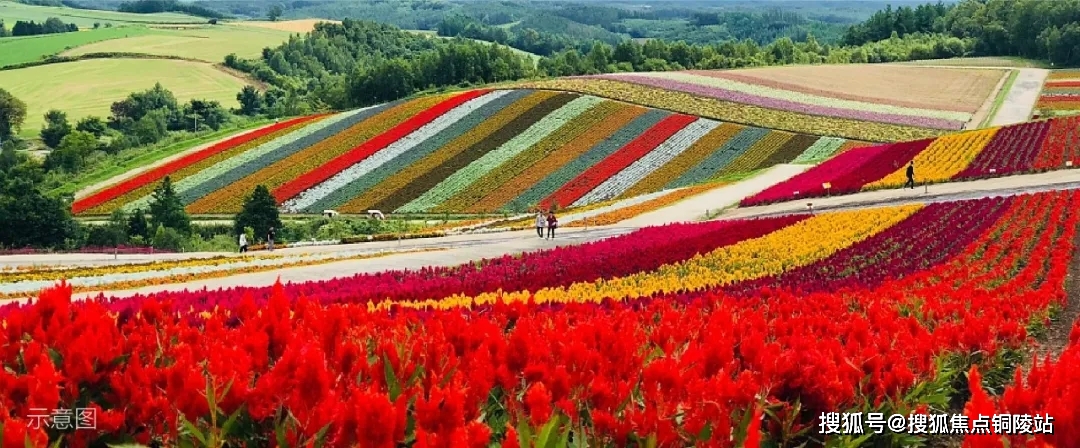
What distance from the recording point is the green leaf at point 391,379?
4.37m

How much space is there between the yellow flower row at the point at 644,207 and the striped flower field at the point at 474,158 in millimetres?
4187

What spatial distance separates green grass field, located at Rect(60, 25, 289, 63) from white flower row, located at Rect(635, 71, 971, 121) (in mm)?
80125

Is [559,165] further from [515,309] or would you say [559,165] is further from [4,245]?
[515,309]

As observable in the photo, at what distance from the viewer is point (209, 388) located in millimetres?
3984

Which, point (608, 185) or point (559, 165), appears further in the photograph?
point (559, 165)

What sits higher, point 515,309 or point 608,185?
point 515,309

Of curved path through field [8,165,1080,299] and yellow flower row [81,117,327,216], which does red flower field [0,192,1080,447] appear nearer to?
curved path through field [8,165,1080,299]

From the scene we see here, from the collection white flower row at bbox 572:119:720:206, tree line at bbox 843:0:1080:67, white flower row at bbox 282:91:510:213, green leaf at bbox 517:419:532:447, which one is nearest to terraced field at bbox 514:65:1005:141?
white flower row at bbox 572:119:720:206

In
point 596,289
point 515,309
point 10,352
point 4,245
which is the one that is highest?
point 10,352

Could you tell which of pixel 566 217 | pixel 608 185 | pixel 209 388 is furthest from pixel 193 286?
pixel 608 185

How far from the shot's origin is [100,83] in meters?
111

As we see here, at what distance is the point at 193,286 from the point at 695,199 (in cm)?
2689

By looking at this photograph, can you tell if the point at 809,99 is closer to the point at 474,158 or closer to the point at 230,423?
the point at 474,158

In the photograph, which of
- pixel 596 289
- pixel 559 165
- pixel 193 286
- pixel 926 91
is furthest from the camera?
pixel 926 91
